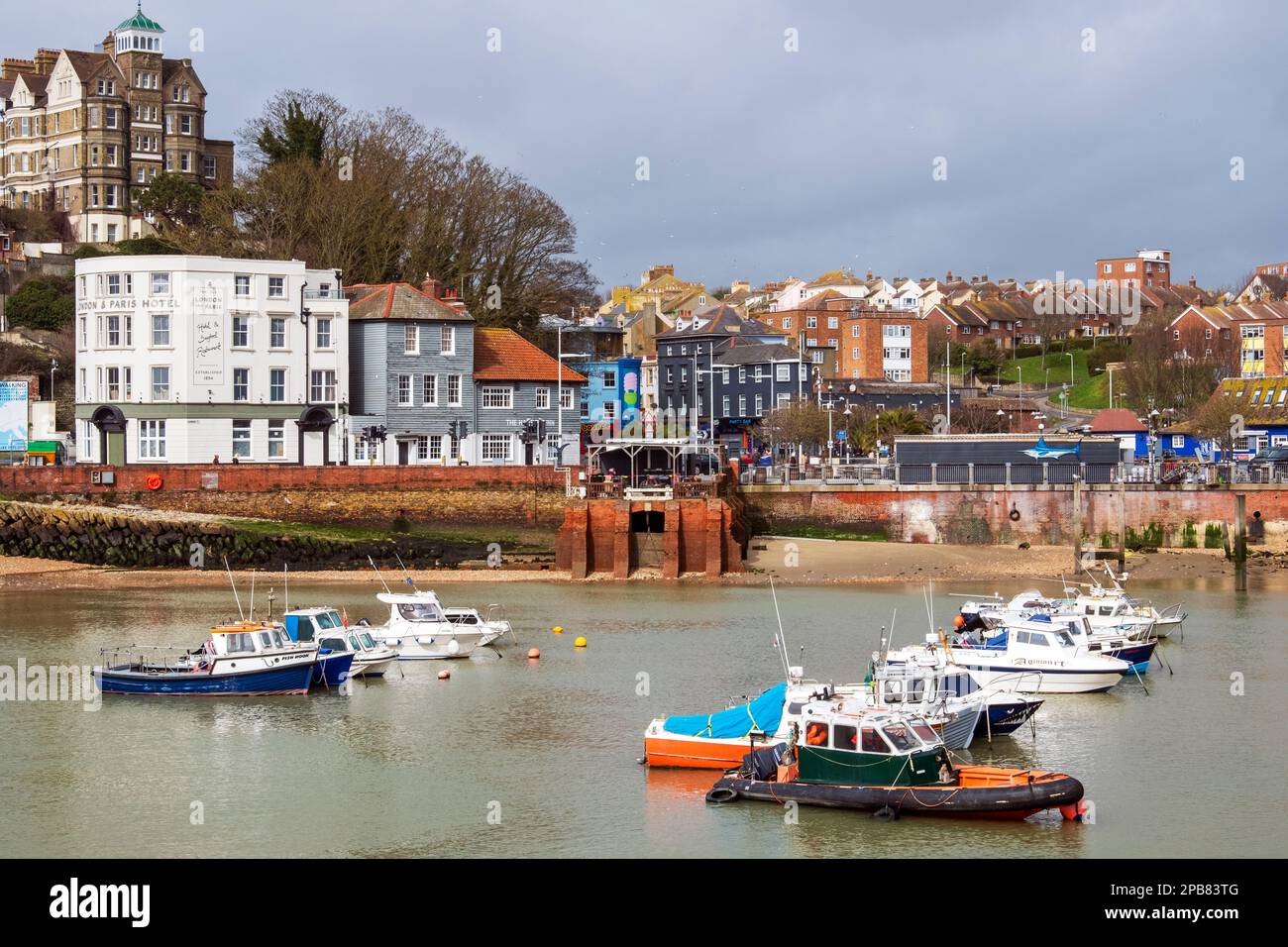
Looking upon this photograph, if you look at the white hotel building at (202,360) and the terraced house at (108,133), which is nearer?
the white hotel building at (202,360)

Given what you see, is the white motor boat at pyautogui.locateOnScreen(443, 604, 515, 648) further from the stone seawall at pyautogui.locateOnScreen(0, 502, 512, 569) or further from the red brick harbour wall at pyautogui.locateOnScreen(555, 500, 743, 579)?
the stone seawall at pyautogui.locateOnScreen(0, 502, 512, 569)

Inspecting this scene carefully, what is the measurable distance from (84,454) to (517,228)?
29325 mm

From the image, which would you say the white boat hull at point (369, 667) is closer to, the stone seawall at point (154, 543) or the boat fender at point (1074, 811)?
the boat fender at point (1074, 811)

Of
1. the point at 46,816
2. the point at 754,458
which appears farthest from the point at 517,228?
the point at 46,816

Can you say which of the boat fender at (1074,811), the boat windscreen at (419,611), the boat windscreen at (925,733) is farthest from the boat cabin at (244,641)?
the boat fender at (1074,811)

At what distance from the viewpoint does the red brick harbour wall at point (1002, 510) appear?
236ft

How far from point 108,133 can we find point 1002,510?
74104mm

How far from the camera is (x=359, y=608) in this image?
52.6m

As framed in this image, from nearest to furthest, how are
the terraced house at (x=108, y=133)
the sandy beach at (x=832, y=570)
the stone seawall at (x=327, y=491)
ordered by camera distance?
the sandy beach at (x=832, y=570) < the stone seawall at (x=327, y=491) < the terraced house at (x=108, y=133)

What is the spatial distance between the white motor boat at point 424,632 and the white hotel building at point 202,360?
27.3 m

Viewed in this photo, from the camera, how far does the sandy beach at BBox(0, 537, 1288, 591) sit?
61.3 metres

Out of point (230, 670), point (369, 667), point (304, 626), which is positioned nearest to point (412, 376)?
point (369, 667)

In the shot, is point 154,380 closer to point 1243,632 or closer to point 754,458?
point 754,458

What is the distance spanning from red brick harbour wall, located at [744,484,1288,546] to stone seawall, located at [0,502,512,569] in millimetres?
Result: 17399
